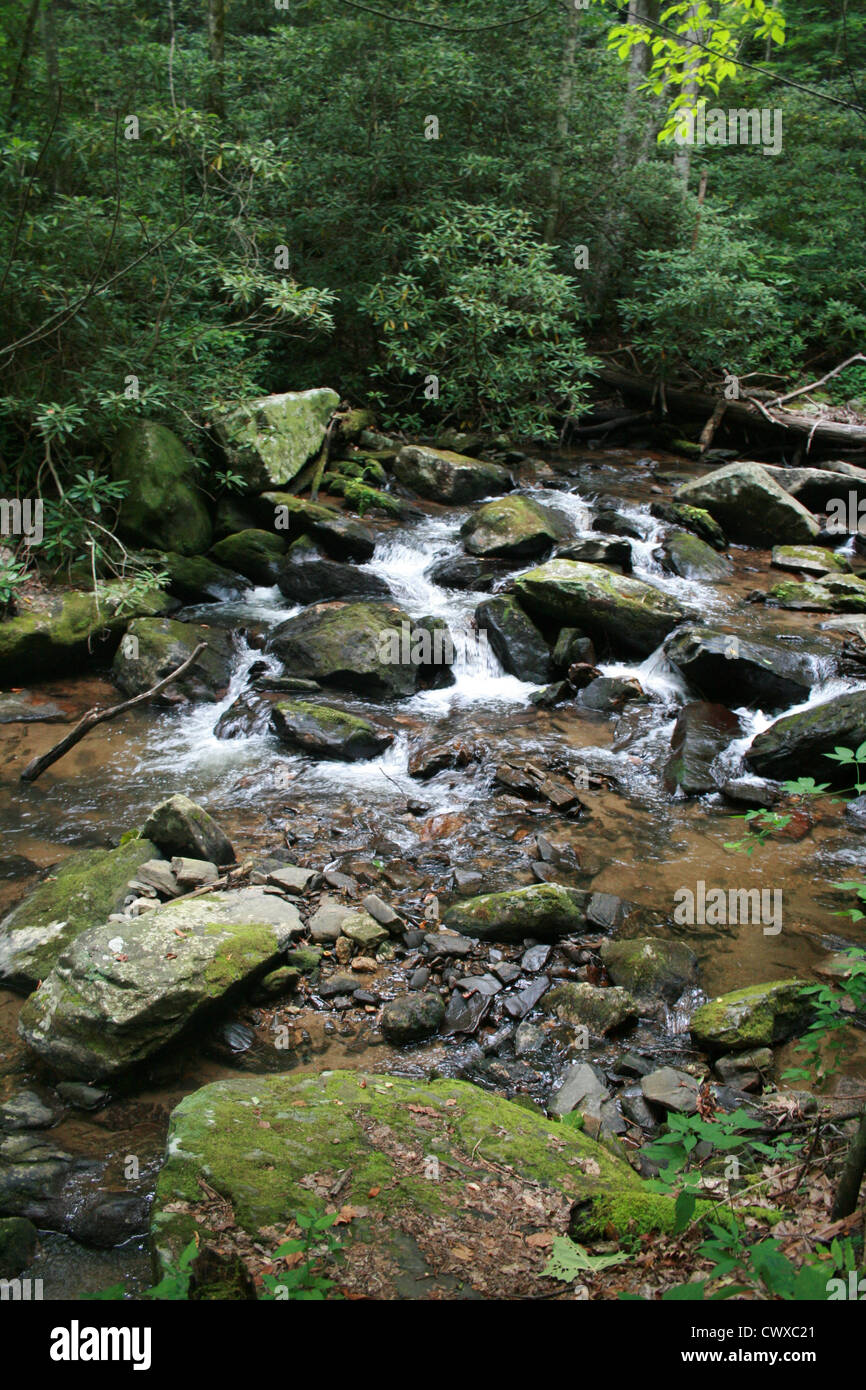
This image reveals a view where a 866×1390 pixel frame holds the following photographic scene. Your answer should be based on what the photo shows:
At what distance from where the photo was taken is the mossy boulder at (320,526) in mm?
9672

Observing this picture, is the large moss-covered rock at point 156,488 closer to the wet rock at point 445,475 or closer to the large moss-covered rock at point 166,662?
the large moss-covered rock at point 166,662

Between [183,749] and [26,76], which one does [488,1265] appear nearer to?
[183,749]

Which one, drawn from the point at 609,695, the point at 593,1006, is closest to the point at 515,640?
the point at 609,695

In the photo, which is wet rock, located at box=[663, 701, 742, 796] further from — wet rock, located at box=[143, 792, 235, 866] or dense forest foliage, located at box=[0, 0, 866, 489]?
dense forest foliage, located at box=[0, 0, 866, 489]

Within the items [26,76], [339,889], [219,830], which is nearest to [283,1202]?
[339,889]

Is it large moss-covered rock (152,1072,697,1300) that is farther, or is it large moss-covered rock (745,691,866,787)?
large moss-covered rock (745,691,866,787)

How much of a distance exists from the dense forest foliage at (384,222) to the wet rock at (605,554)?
3822mm

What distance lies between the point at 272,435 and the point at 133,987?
774 cm

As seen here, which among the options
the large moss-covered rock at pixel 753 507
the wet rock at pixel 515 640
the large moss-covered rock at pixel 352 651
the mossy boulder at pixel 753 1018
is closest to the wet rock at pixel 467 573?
the wet rock at pixel 515 640

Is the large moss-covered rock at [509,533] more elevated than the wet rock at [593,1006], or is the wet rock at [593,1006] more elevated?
the large moss-covered rock at [509,533]

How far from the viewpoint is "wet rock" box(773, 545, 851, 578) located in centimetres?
1011

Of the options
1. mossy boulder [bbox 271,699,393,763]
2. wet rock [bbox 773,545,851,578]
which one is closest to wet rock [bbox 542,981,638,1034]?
mossy boulder [bbox 271,699,393,763]

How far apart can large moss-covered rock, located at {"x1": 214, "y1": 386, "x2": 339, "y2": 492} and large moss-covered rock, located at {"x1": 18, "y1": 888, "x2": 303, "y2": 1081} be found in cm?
670

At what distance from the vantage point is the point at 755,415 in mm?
13648
